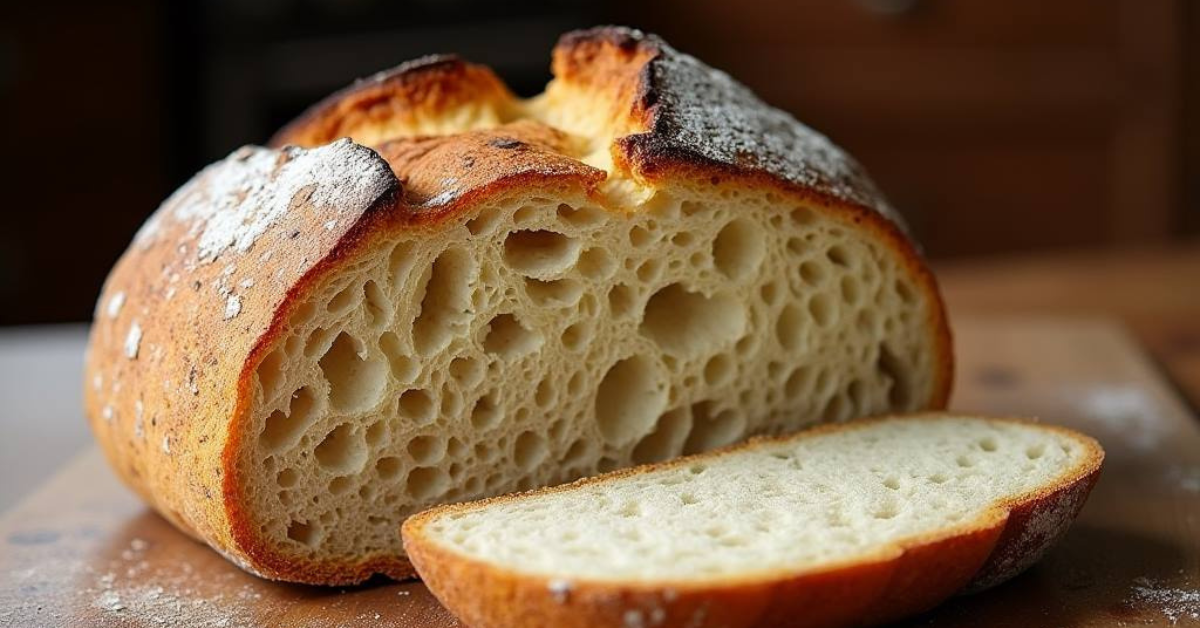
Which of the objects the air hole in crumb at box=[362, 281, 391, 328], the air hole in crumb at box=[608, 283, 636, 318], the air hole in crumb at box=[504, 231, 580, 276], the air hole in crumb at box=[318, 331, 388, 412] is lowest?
the air hole in crumb at box=[318, 331, 388, 412]

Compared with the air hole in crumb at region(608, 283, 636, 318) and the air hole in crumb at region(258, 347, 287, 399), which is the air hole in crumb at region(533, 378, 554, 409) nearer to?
the air hole in crumb at region(608, 283, 636, 318)

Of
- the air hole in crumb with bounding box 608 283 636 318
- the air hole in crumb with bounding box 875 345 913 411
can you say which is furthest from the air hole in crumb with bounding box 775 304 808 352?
the air hole in crumb with bounding box 608 283 636 318

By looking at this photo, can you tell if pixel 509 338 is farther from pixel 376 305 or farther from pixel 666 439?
pixel 666 439

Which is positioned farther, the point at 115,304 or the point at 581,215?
the point at 115,304

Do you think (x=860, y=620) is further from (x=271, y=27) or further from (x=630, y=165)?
(x=271, y=27)

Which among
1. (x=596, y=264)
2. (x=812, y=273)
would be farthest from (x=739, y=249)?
(x=596, y=264)
